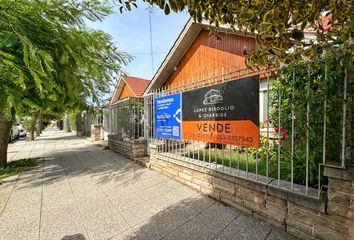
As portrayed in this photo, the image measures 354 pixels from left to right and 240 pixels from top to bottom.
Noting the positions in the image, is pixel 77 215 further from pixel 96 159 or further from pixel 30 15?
pixel 96 159

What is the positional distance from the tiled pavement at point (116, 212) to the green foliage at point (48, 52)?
6.21ft

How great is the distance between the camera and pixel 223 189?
3.81 metres

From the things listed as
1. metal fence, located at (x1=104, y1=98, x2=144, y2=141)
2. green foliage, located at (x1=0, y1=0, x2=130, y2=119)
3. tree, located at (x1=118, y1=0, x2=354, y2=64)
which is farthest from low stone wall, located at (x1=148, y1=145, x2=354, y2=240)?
metal fence, located at (x1=104, y1=98, x2=144, y2=141)

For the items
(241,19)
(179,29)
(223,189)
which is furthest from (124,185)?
(179,29)

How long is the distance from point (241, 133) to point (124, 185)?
319cm

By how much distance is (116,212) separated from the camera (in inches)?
145

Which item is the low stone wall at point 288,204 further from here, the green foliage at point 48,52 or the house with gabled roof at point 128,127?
the house with gabled roof at point 128,127

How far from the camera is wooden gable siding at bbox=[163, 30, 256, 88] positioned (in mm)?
7898

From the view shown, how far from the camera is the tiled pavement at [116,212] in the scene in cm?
300

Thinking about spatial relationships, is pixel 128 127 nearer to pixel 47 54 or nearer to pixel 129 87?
pixel 47 54

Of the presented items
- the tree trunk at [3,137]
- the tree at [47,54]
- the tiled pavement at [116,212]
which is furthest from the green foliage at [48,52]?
the tree trunk at [3,137]

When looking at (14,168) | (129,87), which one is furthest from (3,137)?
(129,87)

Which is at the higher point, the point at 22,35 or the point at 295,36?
the point at 22,35

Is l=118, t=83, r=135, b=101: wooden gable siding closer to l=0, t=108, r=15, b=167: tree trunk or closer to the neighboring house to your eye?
the neighboring house
